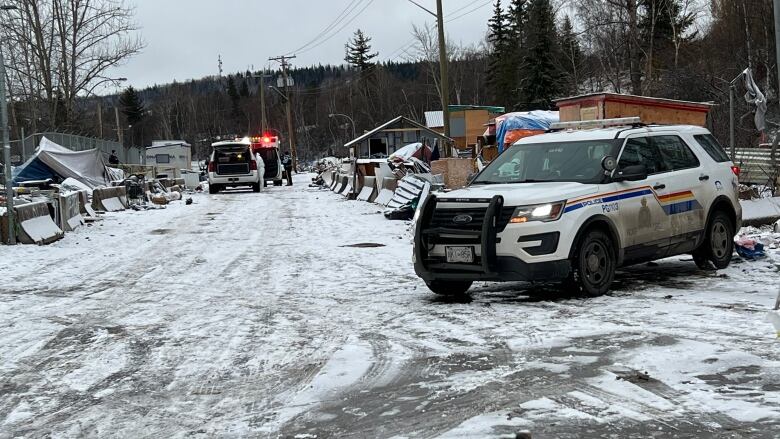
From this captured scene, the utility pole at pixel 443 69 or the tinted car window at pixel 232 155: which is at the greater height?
the utility pole at pixel 443 69

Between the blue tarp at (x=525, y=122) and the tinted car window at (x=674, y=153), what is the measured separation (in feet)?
47.8

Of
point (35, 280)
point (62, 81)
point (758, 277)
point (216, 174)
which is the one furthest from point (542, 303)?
point (62, 81)

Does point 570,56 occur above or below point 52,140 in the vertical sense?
above

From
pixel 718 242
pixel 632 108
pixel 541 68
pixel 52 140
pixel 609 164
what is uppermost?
pixel 541 68

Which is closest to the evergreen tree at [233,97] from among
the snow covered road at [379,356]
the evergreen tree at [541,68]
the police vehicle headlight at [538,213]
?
the evergreen tree at [541,68]

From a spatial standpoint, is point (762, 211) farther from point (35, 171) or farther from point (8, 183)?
point (35, 171)

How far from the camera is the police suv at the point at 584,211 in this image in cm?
829

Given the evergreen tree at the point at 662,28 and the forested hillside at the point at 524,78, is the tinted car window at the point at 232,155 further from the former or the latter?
the evergreen tree at the point at 662,28

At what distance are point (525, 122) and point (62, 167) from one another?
15.3m

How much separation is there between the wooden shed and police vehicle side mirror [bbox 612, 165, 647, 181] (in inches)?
379

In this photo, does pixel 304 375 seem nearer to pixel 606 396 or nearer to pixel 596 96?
pixel 606 396

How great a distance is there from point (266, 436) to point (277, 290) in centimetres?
559

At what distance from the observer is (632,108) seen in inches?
746

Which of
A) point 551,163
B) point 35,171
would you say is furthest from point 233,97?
point 551,163
